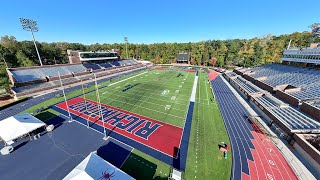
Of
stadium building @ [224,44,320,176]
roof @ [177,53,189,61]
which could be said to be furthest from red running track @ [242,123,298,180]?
roof @ [177,53,189,61]

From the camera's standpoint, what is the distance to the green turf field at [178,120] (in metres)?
13.7

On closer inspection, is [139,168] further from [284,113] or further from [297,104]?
[297,104]

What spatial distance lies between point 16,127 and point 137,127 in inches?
610

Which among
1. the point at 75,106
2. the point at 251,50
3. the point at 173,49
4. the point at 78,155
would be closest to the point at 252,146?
the point at 78,155

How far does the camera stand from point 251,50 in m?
78.1

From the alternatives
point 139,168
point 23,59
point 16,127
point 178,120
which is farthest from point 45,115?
point 23,59

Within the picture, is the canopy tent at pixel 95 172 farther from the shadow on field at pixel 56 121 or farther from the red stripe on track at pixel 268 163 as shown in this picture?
the shadow on field at pixel 56 121

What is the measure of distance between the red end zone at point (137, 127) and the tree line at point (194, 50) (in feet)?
177

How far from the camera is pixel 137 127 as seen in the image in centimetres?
2106

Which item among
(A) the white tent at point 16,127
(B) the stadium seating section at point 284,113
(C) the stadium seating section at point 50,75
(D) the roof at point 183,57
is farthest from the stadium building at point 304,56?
(C) the stadium seating section at point 50,75

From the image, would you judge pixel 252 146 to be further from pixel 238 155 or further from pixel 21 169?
pixel 21 169

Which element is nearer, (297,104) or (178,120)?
(178,120)

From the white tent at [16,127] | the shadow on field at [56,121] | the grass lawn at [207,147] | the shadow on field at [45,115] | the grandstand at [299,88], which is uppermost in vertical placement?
the grandstand at [299,88]

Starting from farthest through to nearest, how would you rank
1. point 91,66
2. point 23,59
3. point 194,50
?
point 194,50 → point 91,66 → point 23,59
